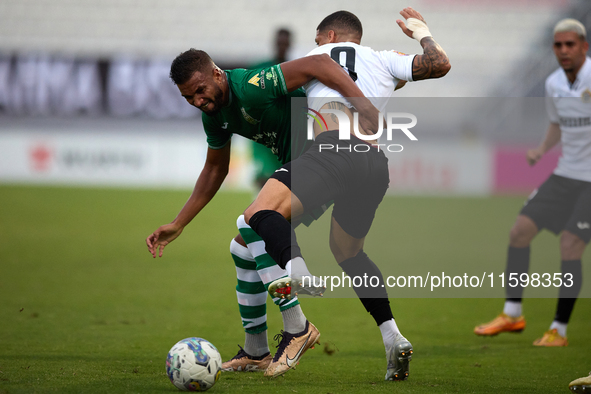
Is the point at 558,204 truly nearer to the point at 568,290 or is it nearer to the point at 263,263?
the point at 568,290

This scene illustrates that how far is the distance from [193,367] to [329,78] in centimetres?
161

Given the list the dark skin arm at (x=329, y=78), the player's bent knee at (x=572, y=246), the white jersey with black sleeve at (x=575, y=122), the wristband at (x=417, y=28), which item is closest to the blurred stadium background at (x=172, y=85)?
the white jersey with black sleeve at (x=575, y=122)

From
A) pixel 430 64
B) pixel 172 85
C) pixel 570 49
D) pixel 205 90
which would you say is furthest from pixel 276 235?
pixel 172 85

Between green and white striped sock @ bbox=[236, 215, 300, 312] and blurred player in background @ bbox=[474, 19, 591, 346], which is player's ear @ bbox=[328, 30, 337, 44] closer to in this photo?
green and white striped sock @ bbox=[236, 215, 300, 312]

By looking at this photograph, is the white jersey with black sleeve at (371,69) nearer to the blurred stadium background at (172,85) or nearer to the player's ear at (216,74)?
the player's ear at (216,74)

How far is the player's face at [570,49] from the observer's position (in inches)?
205

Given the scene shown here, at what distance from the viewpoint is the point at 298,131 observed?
146 inches

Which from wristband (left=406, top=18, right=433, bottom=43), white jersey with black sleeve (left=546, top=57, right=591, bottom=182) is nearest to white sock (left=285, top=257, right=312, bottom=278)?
wristband (left=406, top=18, right=433, bottom=43)

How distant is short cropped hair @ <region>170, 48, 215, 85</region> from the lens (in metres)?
3.27

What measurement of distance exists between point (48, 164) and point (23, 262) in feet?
41.1

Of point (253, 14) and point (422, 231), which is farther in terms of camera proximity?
point (253, 14)

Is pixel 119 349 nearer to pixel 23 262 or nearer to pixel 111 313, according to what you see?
pixel 111 313

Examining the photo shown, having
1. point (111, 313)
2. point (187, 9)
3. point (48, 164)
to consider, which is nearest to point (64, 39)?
point (187, 9)

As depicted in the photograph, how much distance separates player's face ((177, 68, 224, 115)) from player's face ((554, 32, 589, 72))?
3.22m
